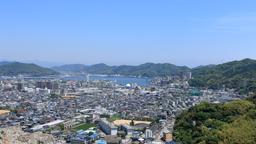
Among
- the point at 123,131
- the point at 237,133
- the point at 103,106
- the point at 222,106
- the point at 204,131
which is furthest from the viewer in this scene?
the point at 103,106

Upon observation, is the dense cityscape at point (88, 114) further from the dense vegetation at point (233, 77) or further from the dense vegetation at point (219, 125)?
the dense vegetation at point (233, 77)

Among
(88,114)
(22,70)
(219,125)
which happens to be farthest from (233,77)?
(22,70)

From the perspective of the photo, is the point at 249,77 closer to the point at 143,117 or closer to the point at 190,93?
the point at 190,93

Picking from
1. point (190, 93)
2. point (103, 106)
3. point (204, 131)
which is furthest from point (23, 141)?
point (190, 93)

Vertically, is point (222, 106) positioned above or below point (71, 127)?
above

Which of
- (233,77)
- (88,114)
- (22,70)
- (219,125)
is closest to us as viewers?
(219,125)

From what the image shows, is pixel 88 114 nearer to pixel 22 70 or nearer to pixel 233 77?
pixel 233 77

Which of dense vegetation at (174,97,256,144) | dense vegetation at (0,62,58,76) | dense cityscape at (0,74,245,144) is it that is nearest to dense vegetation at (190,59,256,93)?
dense cityscape at (0,74,245,144)
